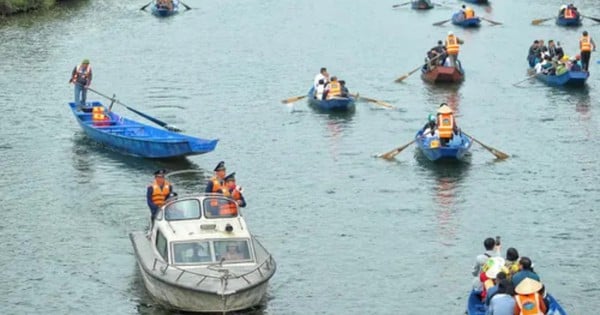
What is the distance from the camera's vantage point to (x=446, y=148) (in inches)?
1640

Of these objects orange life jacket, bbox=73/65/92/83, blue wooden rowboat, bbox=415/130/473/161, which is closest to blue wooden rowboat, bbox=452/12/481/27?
orange life jacket, bbox=73/65/92/83

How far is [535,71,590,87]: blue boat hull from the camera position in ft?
181

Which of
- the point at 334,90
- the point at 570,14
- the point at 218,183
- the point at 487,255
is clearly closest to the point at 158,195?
the point at 218,183

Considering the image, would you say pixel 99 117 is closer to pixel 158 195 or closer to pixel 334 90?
pixel 334 90

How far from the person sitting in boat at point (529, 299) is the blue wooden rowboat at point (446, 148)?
1830 centimetres

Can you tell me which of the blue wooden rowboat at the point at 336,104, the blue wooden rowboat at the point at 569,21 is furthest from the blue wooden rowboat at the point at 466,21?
the blue wooden rowboat at the point at 336,104

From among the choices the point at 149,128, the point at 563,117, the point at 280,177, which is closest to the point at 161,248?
the point at 280,177

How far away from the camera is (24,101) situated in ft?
175

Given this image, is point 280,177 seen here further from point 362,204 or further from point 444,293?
point 444,293

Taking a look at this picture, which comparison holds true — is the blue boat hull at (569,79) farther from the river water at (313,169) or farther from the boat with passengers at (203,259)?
the boat with passengers at (203,259)

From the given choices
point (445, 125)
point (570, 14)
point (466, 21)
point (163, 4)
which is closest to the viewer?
point (445, 125)

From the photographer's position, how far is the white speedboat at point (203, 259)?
88.0 feet

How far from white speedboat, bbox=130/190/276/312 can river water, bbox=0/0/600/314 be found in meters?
1.26

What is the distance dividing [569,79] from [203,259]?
1232 inches
